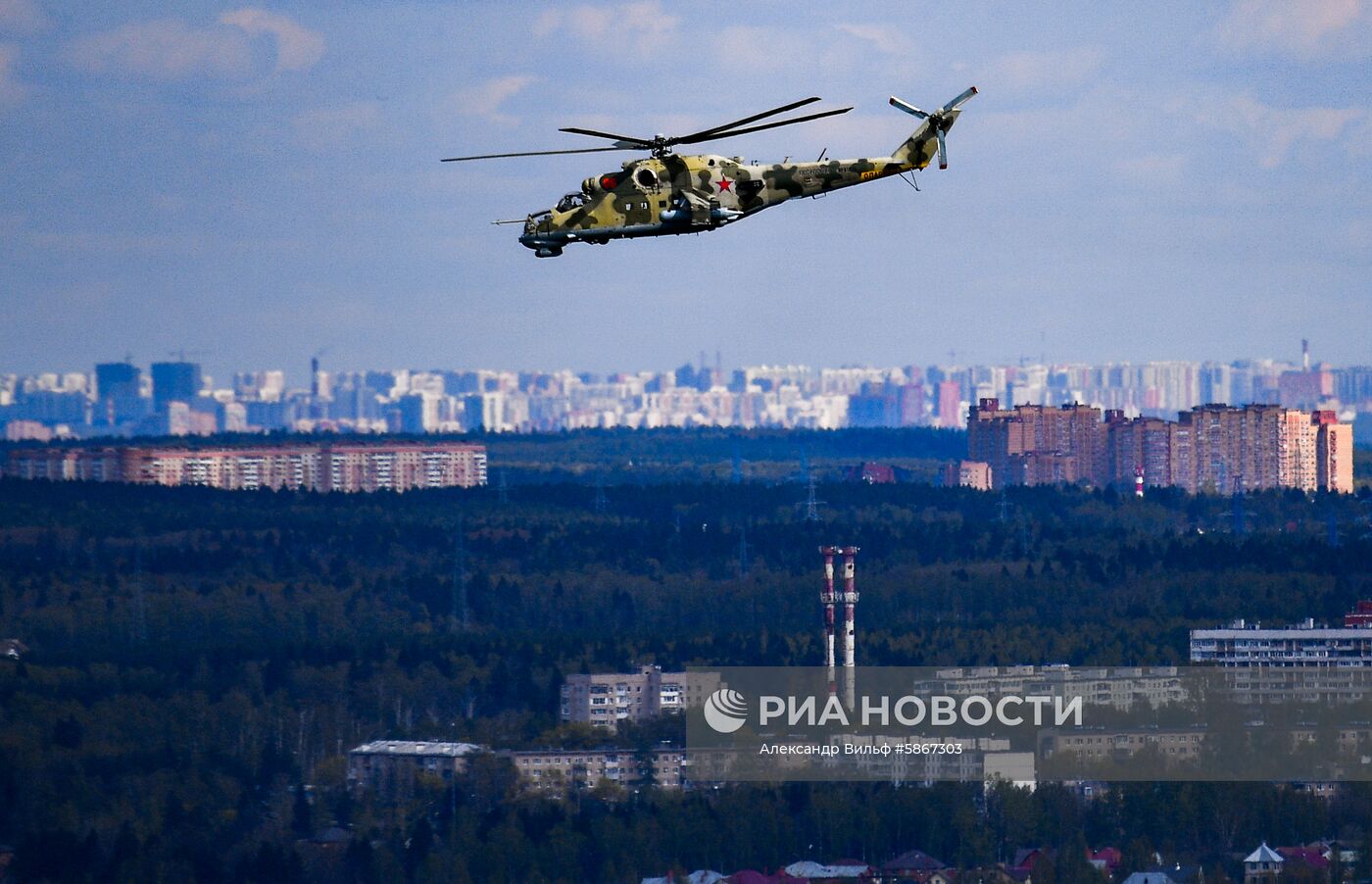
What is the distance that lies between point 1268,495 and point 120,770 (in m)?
96.0

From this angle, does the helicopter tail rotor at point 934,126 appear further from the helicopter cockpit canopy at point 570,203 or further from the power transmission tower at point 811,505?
the power transmission tower at point 811,505

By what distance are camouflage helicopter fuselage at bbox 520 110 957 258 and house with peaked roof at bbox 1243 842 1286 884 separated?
142 ft

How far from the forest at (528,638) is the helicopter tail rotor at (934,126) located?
126 ft

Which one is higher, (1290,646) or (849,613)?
(849,613)

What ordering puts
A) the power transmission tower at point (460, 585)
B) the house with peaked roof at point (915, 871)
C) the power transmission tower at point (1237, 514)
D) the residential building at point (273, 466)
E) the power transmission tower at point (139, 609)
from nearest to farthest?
the house with peaked roof at point (915, 871), the power transmission tower at point (139, 609), the power transmission tower at point (460, 585), the power transmission tower at point (1237, 514), the residential building at point (273, 466)

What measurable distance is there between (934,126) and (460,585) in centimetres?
9083

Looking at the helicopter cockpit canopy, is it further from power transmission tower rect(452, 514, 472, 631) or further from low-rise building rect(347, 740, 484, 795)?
power transmission tower rect(452, 514, 472, 631)

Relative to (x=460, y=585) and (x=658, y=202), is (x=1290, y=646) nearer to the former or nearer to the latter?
(x=460, y=585)

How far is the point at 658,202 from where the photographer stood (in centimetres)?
3641

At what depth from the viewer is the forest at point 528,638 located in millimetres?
80500

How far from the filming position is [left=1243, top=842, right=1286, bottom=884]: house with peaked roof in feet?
249

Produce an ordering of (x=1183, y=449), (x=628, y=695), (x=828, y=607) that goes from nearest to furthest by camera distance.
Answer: (x=628, y=695)
(x=828, y=607)
(x=1183, y=449)

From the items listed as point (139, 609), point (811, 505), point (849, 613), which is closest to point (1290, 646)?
point (849, 613)

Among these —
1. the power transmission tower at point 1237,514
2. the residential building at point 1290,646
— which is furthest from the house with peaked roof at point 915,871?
the power transmission tower at point 1237,514
